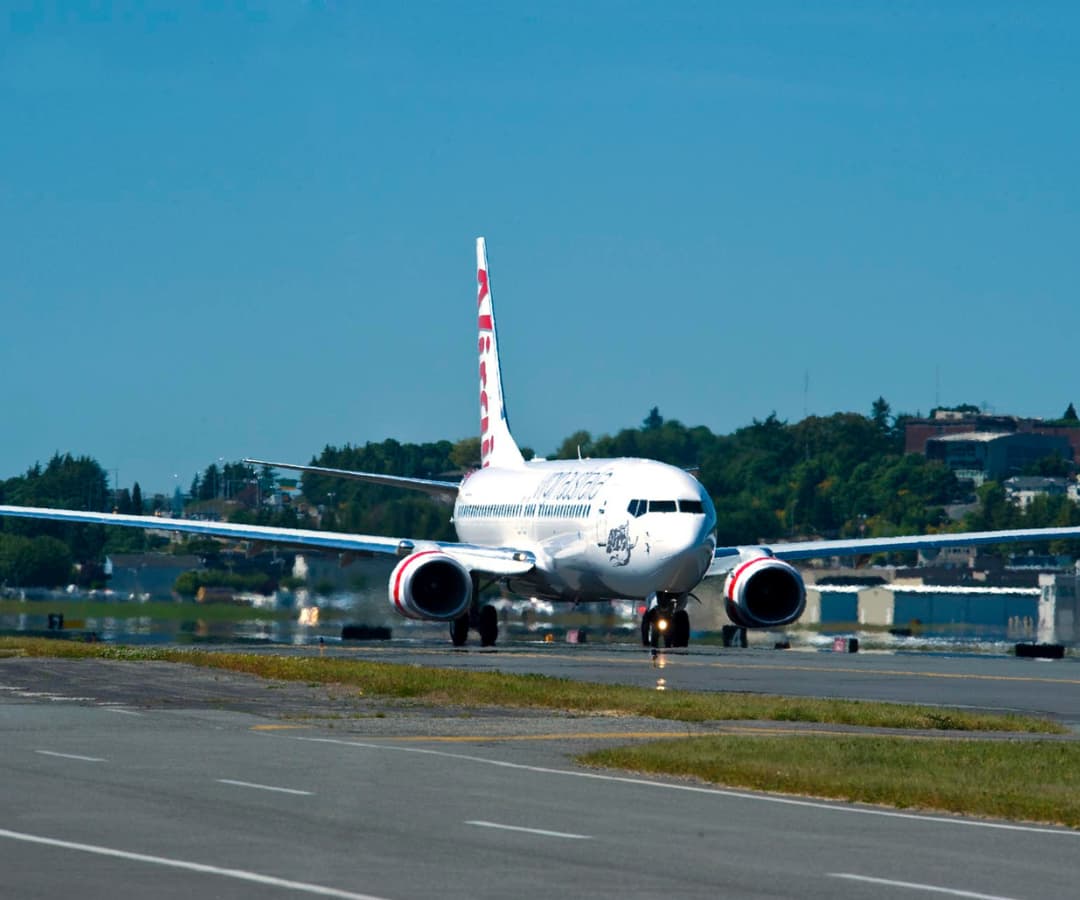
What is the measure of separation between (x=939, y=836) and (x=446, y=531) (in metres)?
49.9

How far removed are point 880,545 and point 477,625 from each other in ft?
34.0

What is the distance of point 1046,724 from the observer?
83.3ft

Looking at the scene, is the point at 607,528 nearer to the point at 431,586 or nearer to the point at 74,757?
the point at 431,586

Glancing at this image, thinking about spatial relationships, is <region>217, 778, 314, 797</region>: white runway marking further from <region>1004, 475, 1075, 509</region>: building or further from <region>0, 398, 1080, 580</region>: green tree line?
<region>1004, 475, 1075, 509</region>: building

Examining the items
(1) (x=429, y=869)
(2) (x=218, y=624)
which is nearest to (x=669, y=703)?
(1) (x=429, y=869)

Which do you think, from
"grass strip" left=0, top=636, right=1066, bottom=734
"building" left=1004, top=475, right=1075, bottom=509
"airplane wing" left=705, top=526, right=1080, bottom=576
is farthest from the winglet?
"building" left=1004, top=475, right=1075, bottom=509

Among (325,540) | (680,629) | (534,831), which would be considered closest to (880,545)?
(680,629)

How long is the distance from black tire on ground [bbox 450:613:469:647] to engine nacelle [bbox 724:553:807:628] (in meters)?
5.89

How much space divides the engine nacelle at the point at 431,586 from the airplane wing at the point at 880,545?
598 cm

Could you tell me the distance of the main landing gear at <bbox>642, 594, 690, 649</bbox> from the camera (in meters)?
48.2

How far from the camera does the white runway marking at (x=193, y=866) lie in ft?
38.3

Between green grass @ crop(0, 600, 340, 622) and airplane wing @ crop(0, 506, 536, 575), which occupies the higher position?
airplane wing @ crop(0, 506, 536, 575)

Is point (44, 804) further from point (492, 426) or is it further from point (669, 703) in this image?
point (492, 426)

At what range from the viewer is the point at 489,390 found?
203 feet
